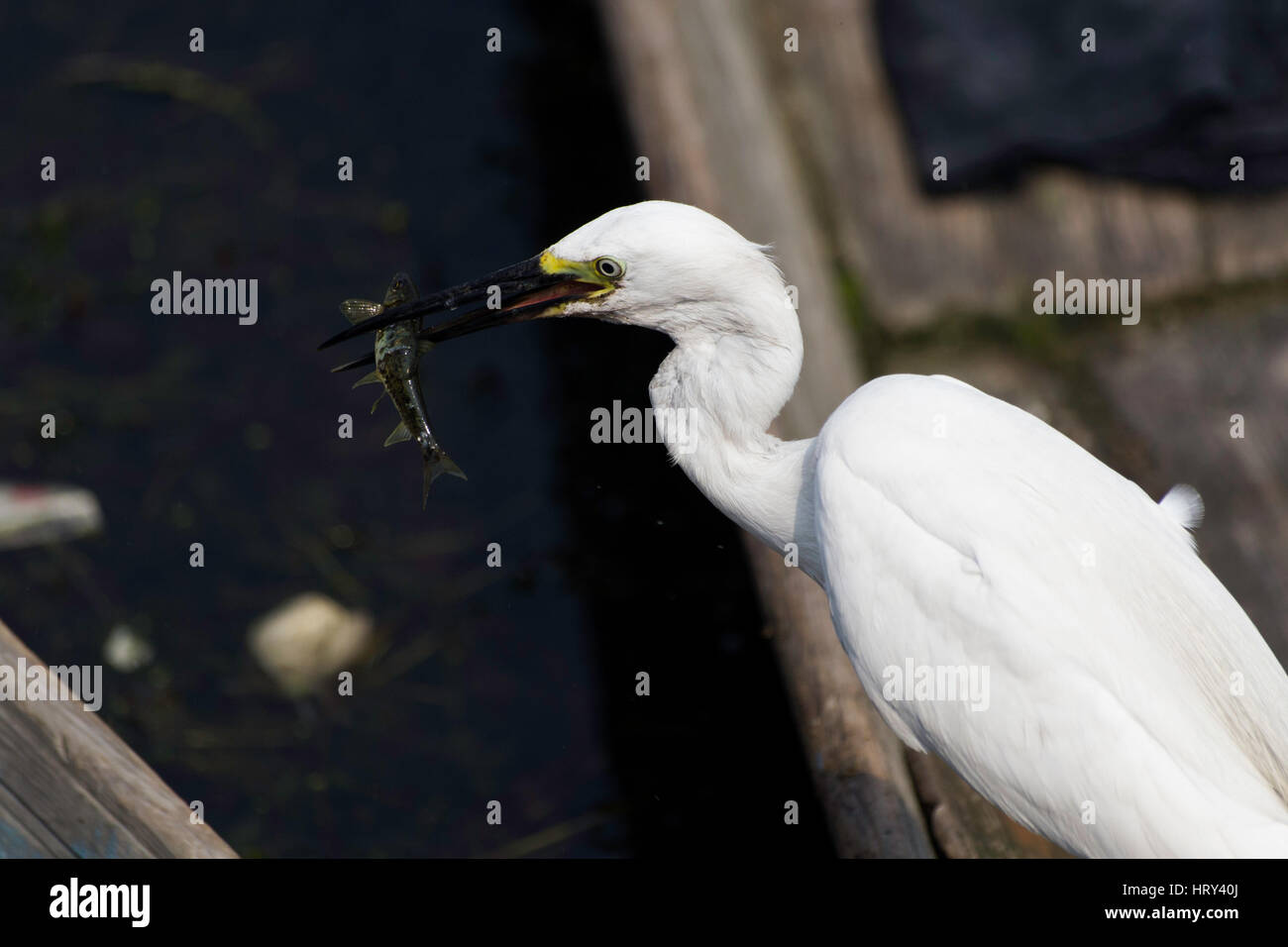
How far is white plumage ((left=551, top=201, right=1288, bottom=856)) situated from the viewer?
8.52 ft

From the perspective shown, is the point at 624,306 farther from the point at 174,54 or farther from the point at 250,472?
the point at 174,54

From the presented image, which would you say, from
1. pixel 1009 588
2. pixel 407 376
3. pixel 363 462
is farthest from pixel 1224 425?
pixel 363 462

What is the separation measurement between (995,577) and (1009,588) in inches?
1.5

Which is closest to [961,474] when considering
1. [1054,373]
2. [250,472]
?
[1054,373]

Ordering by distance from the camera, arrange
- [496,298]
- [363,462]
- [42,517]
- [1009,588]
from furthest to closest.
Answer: [363,462]
[42,517]
[496,298]
[1009,588]

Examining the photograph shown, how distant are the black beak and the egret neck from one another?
29 cm

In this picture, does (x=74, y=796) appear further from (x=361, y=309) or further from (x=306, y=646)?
(x=306, y=646)

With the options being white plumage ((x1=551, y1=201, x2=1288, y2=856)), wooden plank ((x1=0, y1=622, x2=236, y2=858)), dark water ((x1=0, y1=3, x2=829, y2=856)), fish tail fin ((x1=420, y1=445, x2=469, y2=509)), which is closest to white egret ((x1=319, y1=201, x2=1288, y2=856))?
white plumage ((x1=551, y1=201, x2=1288, y2=856))

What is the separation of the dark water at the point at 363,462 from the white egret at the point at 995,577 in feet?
5.44

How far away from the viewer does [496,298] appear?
301 centimetres

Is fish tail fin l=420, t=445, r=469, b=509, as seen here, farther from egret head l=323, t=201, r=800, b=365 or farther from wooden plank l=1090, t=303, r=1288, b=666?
wooden plank l=1090, t=303, r=1288, b=666

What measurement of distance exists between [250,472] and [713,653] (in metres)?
2.00

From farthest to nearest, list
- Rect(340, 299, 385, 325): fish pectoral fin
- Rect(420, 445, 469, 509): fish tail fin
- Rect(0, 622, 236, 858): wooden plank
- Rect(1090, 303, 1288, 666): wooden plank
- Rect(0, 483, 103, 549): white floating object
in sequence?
Rect(0, 483, 103, 549): white floating object
Rect(1090, 303, 1288, 666): wooden plank
Rect(340, 299, 385, 325): fish pectoral fin
Rect(420, 445, 469, 509): fish tail fin
Rect(0, 622, 236, 858): wooden plank

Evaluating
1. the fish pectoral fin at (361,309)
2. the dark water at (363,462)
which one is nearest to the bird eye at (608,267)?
the fish pectoral fin at (361,309)
